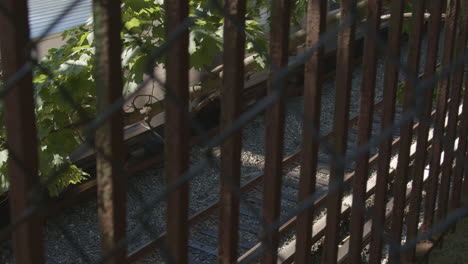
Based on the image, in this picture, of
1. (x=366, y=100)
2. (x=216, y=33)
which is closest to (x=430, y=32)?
(x=366, y=100)

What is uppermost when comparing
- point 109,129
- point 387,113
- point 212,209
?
point 109,129

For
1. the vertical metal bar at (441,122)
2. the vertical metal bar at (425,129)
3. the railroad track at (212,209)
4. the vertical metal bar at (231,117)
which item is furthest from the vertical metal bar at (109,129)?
the railroad track at (212,209)

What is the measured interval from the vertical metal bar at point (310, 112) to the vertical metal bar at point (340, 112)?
0.26 ft

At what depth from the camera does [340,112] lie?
2264mm

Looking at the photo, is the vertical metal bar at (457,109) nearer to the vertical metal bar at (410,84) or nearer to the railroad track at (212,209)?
the vertical metal bar at (410,84)

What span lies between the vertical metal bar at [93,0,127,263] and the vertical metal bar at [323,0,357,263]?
83cm

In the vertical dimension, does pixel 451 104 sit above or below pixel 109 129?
below

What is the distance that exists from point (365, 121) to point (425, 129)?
0.66 m

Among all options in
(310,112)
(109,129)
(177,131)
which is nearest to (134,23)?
(310,112)

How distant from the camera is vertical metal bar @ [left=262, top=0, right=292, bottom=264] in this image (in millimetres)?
1818

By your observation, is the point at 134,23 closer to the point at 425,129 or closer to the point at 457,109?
the point at 425,129

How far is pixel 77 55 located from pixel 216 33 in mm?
650

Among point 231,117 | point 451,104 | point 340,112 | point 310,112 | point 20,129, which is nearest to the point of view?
point 20,129

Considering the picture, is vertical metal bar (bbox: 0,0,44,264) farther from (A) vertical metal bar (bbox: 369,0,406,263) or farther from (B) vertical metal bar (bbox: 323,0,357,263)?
(A) vertical metal bar (bbox: 369,0,406,263)
